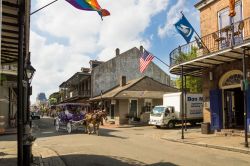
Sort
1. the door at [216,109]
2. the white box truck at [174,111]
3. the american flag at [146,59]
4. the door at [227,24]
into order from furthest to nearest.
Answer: the white box truck at [174,111] < the american flag at [146,59] < the door at [216,109] < the door at [227,24]

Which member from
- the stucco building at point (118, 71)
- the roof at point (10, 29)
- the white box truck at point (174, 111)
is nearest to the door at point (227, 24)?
the white box truck at point (174, 111)

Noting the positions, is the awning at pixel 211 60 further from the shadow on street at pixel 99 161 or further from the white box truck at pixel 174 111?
the shadow on street at pixel 99 161

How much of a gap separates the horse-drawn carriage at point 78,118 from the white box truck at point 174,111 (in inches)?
253

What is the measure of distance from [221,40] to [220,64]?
181cm

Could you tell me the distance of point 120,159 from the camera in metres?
11.6

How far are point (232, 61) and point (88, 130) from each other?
10.3 metres

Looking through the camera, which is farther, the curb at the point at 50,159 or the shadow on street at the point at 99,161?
the curb at the point at 50,159

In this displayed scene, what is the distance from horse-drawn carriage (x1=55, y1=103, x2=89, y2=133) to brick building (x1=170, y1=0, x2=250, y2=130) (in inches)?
297

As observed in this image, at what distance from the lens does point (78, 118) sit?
80.0ft

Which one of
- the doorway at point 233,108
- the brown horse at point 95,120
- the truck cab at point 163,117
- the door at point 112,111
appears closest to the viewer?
the doorway at point 233,108

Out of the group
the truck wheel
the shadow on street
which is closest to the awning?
the truck wheel

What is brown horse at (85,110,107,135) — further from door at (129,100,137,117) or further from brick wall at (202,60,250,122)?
door at (129,100,137,117)

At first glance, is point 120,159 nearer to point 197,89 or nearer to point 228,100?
point 228,100

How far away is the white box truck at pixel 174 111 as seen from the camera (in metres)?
29.4
